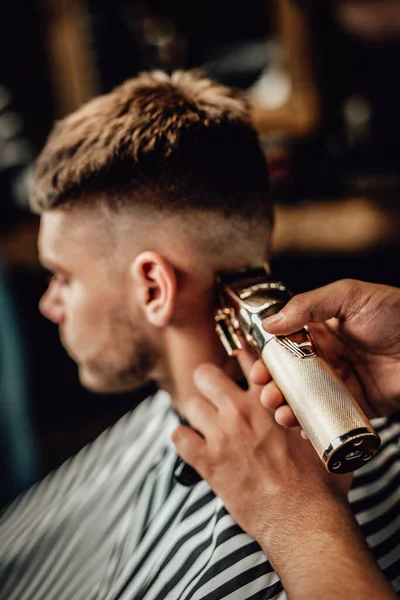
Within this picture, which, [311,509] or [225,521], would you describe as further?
[225,521]

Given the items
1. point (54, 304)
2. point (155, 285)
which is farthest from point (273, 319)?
point (54, 304)

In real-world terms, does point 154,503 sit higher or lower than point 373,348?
lower

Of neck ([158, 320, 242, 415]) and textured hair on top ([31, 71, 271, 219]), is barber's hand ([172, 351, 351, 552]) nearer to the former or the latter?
neck ([158, 320, 242, 415])

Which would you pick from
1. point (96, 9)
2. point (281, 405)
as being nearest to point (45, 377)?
point (96, 9)

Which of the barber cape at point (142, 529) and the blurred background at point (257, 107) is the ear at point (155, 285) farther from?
the blurred background at point (257, 107)

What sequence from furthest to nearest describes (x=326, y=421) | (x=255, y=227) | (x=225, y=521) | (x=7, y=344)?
(x=7, y=344) → (x=255, y=227) → (x=225, y=521) → (x=326, y=421)

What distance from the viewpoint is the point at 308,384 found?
2.75ft

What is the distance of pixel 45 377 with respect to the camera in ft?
10.9

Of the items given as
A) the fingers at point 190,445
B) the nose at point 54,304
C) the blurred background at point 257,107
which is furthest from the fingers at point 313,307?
the blurred background at point 257,107

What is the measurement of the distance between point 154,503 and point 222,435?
0.39 metres

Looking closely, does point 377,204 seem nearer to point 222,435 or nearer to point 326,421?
point 222,435

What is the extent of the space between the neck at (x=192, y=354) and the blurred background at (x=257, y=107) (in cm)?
80

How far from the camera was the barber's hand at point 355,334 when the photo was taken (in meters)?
0.94

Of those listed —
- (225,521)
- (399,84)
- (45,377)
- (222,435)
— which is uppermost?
(399,84)
